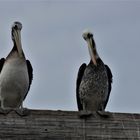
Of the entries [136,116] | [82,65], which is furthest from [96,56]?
[136,116]

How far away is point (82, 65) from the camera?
1131 centimetres

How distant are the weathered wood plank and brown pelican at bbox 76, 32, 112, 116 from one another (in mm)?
2675

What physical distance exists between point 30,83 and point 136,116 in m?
3.40

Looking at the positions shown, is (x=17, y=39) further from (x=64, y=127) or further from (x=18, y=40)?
(x=64, y=127)

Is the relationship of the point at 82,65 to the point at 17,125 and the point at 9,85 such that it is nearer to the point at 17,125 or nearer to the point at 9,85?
the point at 9,85

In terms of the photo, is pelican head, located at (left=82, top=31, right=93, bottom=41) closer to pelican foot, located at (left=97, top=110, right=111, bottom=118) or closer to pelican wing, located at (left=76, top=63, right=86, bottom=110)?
pelican wing, located at (left=76, top=63, right=86, bottom=110)

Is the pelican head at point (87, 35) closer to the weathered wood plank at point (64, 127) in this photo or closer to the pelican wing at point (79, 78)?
the pelican wing at point (79, 78)

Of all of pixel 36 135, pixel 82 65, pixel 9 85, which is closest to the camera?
pixel 36 135

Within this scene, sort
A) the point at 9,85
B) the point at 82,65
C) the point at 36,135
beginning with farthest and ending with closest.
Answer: the point at 82,65, the point at 9,85, the point at 36,135

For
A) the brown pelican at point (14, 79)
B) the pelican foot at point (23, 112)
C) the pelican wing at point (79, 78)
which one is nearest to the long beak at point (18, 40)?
the brown pelican at point (14, 79)

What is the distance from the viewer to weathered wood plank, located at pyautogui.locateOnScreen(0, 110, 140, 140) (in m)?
7.70

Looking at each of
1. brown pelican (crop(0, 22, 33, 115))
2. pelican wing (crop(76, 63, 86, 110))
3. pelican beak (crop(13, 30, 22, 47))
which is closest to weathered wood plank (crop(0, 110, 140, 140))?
brown pelican (crop(0, 22, 33, 115))

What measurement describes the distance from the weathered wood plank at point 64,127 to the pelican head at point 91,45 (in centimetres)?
314

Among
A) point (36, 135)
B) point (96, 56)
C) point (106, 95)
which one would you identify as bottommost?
point (36, 135)
